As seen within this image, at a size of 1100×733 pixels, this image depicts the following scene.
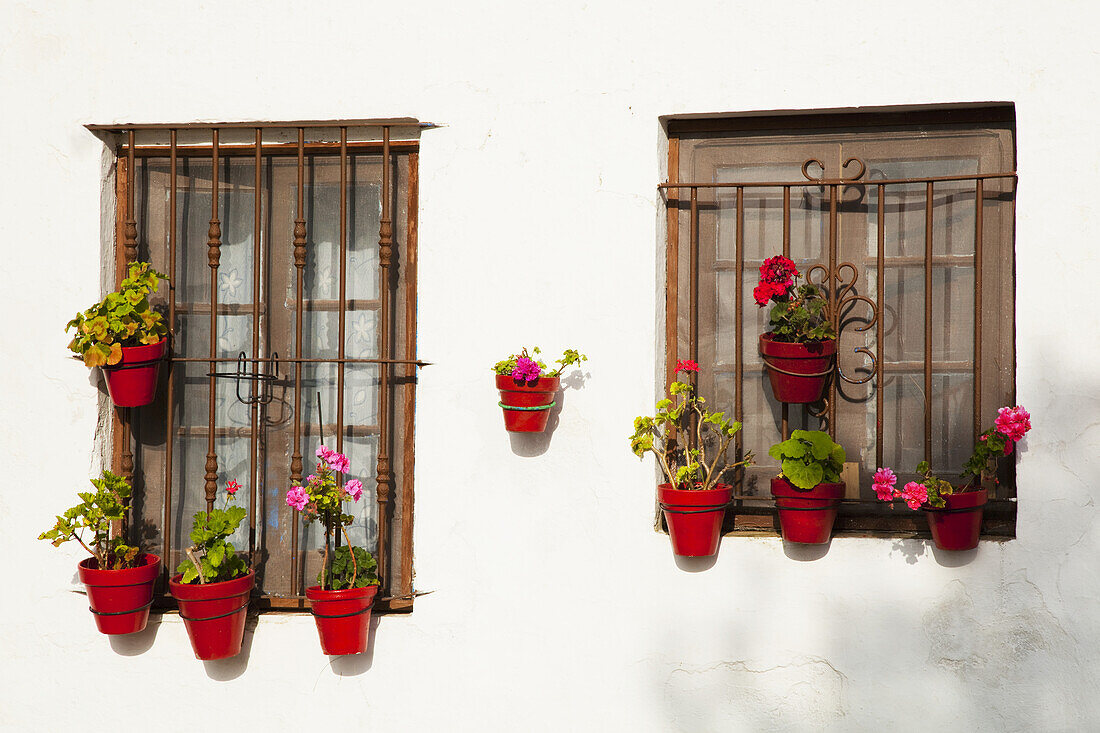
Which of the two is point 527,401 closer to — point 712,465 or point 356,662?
point 712,465

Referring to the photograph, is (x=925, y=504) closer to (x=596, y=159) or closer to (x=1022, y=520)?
(x=1022, y=520)

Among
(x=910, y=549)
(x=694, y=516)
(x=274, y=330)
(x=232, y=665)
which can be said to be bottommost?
(x=232, y=665)

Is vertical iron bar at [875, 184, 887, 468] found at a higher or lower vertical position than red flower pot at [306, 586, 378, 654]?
higher

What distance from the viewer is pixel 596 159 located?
2770mm

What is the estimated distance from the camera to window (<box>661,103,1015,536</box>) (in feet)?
8.99

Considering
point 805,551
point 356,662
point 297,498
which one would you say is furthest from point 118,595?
point 805,551

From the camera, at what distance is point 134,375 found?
2754mm

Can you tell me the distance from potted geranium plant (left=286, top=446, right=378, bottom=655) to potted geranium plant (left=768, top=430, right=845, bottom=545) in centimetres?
127

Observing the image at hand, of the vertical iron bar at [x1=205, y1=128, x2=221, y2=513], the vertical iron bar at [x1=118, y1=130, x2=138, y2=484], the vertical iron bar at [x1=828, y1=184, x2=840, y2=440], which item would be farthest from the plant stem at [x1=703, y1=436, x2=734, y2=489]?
the vertical iron bar at [x1=118, y1=130, x2=138, y2=484]

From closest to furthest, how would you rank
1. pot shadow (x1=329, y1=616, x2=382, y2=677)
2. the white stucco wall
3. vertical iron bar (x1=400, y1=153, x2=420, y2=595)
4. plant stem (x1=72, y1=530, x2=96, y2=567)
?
the white stucco wall → plant stem (x1=72, y1=530, x2=96, y2=567) → pot shadow (x1=329, y1=616, x2=382, y2=677) → vertical iron bar (x1=400, y1=153, x2=420, y2=595)

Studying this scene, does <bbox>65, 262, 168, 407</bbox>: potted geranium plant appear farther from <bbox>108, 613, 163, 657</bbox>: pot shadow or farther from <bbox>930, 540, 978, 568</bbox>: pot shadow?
<bbox>930, 540, 978, 568</bbox>: pot shadow

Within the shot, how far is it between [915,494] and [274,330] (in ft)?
6.87

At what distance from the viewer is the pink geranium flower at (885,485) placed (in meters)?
2.55

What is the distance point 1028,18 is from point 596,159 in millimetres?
1339
